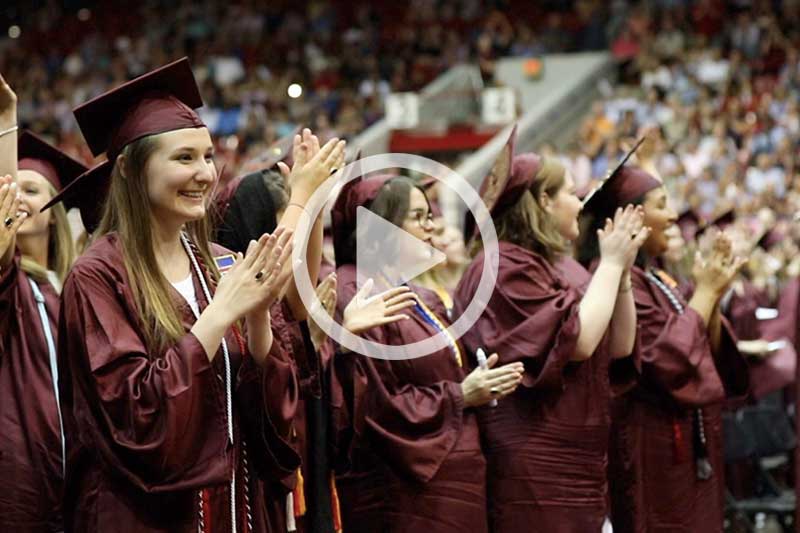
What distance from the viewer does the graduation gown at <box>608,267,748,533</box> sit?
5.40 m

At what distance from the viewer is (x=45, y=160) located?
468cm

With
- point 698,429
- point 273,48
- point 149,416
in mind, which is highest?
point 149,416

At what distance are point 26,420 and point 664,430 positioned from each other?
8.95 ft

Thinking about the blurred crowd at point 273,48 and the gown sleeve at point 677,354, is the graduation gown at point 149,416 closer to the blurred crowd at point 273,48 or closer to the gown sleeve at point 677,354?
the gown sleeve at point 677,354

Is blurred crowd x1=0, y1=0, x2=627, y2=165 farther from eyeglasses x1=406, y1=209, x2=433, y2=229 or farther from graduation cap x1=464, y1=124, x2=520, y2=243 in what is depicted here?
eyeglasses x1=406, y1=209, x2=433, y2=229

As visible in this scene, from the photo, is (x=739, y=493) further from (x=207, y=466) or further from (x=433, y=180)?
(x=207, y=466)

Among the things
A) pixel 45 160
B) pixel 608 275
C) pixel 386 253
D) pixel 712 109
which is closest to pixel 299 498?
pixel 386 253

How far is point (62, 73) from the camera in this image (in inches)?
870

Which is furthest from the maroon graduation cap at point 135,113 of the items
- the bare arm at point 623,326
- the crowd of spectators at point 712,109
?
the crowd of spectators at point 712,109

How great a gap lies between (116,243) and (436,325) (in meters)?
1.63

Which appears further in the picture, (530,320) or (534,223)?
(534,223)

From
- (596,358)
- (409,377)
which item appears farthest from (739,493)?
(409,377)

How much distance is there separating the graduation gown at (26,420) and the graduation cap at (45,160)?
0.63m

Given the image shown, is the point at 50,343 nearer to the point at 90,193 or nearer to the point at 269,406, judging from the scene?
the point at 90,193
